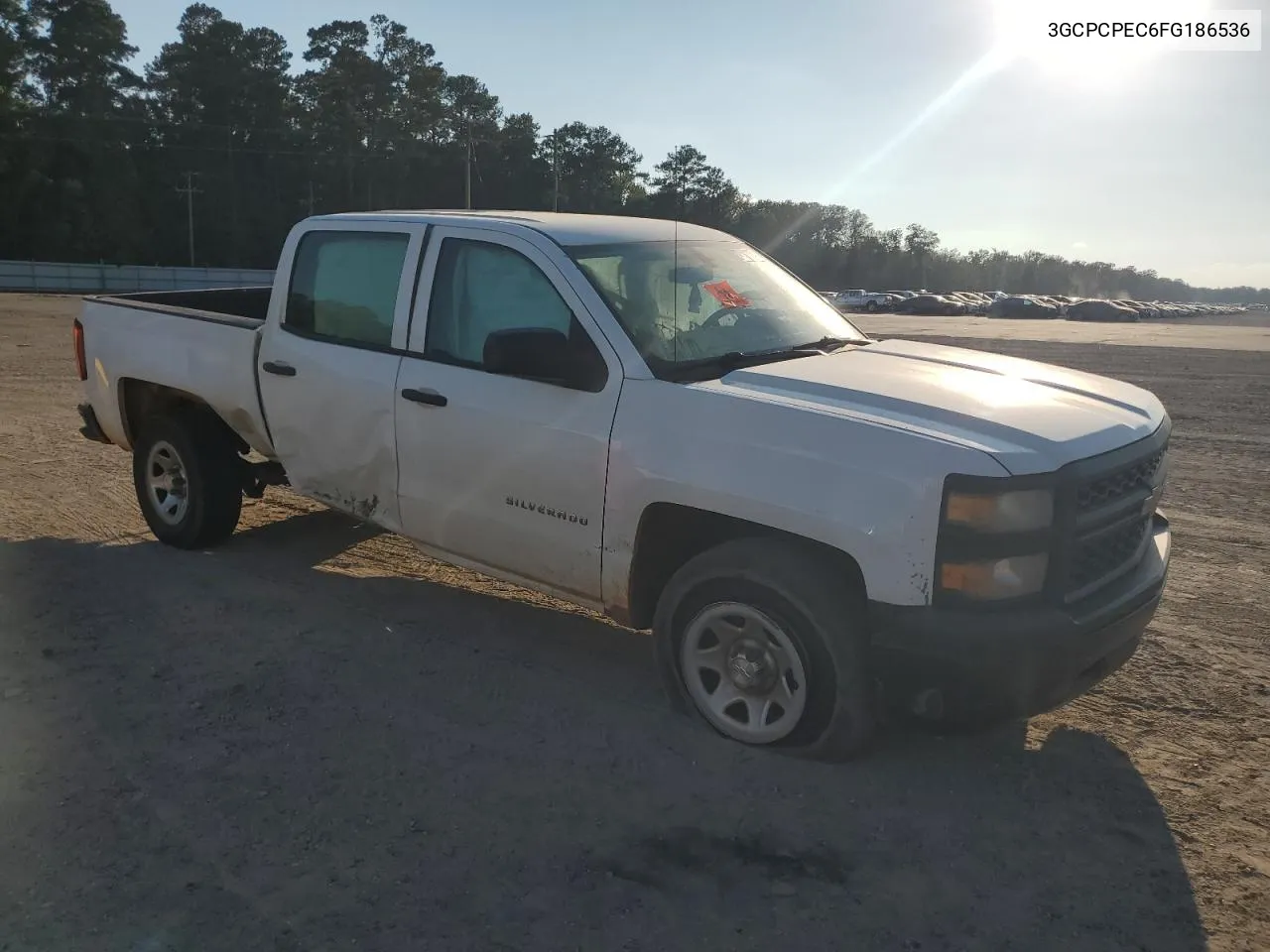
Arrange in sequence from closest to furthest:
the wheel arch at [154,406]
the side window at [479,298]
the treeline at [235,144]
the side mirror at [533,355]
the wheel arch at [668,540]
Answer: the wheel arch at [668,540] → the side mirror at [533,355] → the side window at [479,298] → the wheel arch at [154,406] → the treeline at [235,144]

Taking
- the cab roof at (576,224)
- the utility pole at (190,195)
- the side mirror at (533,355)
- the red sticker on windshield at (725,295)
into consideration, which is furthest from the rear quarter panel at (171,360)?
the utility pole at (190,195)

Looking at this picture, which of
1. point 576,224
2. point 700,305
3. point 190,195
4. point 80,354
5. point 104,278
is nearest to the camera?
point 700,305

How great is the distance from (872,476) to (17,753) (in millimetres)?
3282

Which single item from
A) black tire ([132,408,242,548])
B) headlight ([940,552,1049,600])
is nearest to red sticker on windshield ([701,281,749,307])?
headlight ([940,552,1049,600])

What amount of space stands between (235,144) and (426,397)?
304 ft

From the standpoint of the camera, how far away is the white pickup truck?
3.51 m

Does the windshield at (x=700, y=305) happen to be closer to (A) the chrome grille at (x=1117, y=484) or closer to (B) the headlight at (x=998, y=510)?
(B) the headlight at (x=998, y=510)

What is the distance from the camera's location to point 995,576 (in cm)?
349

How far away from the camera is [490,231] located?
16.0ft

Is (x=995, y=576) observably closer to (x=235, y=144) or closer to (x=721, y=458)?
(x=721, y=458)

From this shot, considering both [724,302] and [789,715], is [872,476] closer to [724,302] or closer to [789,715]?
[789,715]

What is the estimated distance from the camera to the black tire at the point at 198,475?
20.7 feet

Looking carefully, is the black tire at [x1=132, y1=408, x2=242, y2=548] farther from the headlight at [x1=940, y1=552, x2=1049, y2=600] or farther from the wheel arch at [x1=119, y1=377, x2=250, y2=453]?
the headlight at [x1=940, y1=552, x2=1049, y2=600]

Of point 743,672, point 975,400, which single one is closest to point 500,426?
point 743,672
